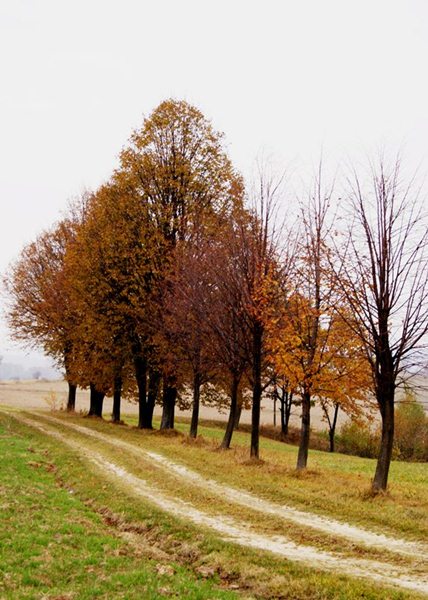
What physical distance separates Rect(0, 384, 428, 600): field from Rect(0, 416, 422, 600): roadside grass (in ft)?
A: 0.11

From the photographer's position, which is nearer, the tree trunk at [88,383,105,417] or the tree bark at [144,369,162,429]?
the tree bark at [144,369,162,429]

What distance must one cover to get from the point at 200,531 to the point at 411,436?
55755mm

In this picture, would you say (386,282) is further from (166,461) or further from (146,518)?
(166,461)

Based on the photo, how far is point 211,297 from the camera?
2875cm

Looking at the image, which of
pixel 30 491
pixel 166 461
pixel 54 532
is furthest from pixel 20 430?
pixel 54 532

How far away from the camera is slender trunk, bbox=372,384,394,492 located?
18516 mm

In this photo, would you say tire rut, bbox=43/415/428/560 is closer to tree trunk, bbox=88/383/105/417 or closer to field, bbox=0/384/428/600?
field, bbox=0/384/428/600

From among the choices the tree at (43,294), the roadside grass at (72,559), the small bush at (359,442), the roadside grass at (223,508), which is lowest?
Result: the small bush at (359,442)

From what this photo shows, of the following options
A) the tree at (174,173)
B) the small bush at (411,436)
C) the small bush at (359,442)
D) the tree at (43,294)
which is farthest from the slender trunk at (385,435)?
the small bush at (411,436)

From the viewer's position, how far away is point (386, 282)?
1838cm

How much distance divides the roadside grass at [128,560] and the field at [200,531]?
34 millimetres

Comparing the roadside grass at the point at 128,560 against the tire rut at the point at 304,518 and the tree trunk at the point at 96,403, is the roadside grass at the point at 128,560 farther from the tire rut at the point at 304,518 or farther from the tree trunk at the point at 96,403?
the tree trunk at the point at 96,403

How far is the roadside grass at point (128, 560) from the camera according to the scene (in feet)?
33.7

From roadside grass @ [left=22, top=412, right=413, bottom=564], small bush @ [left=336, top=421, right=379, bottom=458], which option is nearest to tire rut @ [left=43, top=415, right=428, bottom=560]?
roadside grass @ [left=22, top=412, right=413, bottom=564]
